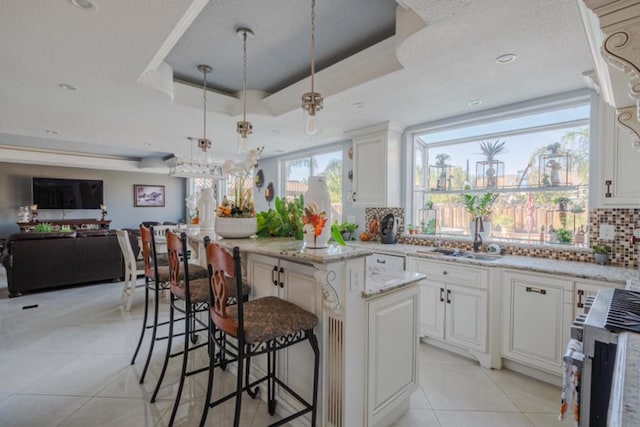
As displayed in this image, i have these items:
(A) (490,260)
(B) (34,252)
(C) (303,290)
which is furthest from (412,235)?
(B) (34,252)

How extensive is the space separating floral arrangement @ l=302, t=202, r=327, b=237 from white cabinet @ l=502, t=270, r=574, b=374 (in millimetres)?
1930

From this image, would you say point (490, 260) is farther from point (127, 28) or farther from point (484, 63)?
point (127, 28)

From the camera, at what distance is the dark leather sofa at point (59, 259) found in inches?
179

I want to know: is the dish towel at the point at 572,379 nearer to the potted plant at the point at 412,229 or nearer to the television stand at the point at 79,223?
the potted plant at the point at 412,229

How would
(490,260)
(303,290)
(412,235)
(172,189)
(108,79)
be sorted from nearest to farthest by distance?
(303,290)
(108,79)
(490,260)
(412,235)
(172,189)

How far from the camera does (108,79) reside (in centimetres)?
255

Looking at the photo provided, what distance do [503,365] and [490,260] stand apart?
930 millimetres

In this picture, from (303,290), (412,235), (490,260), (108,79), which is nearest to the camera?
(303,290)

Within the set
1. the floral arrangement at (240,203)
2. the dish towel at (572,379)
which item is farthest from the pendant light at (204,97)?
the dish towel at (572,379)

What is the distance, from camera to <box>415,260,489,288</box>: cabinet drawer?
8.92ft

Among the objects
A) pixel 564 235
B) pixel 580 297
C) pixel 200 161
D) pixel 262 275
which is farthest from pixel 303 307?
pixel 200 161

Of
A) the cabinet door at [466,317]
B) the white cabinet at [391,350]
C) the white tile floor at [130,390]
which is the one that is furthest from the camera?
the cabinet door at [466,317]

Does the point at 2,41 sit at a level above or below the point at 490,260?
above

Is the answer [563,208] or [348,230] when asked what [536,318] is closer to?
[563,208]
